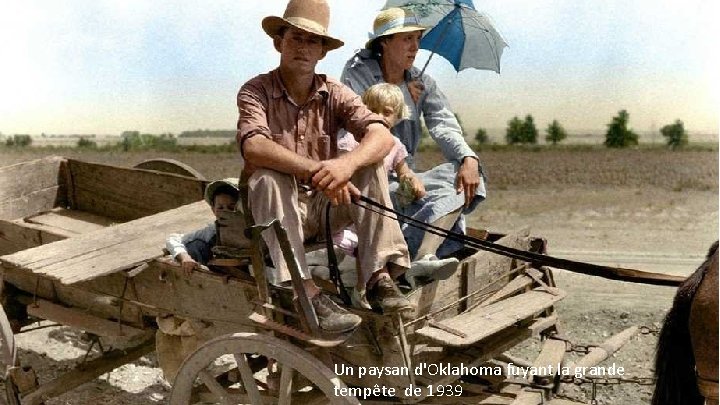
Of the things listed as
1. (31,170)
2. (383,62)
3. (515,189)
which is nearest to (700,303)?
(383,62)

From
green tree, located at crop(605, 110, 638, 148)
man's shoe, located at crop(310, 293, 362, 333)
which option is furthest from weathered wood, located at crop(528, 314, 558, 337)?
green tree, located at crop(605, 110, 638, 148)

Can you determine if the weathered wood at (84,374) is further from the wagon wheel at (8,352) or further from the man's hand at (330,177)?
the man's hand at (330,177)

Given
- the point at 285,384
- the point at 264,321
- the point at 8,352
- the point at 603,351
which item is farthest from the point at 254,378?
the point at 603,351

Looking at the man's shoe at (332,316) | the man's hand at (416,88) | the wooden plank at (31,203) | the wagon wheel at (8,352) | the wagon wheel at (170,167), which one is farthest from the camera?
the wagon wheel at (170,167)

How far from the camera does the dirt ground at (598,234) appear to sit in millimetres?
6676

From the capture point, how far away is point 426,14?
18.6 ft

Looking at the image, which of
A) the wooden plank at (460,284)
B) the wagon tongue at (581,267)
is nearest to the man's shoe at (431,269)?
the wooden plank at (460,284)

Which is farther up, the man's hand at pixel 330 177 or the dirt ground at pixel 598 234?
the man's hand at pixel 330 177

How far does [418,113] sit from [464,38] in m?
0.86

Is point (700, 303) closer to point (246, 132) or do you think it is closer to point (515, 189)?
point (246, 132)

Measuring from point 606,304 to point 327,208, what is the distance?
4.95 metres

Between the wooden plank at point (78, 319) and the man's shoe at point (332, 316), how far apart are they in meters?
1.41

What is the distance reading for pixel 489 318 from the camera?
159 inches

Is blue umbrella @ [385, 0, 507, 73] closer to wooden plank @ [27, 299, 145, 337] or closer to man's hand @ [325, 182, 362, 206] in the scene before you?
man's hand @ [325, 182, 362, 206]
